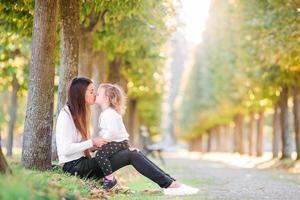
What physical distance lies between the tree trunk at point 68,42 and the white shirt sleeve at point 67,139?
2117mm

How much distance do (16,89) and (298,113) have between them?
1220cm

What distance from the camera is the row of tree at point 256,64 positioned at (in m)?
Result: 20.0

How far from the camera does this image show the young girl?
968 cm

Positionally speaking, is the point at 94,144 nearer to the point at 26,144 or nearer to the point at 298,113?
the point at 26,144

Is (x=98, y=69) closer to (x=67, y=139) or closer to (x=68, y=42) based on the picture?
(x=68, y=42)

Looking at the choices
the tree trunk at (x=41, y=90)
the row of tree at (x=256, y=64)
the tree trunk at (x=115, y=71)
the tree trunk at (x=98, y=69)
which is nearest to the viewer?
the tree trunk at (x=41, y=90)

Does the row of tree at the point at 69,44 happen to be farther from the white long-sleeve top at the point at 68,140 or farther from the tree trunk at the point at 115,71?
the white long-sleeve top at the point at 68,140

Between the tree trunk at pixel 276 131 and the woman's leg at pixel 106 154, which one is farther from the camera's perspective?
the tree trunk at pixel 276 131

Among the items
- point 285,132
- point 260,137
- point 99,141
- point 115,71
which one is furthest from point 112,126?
point 260,137

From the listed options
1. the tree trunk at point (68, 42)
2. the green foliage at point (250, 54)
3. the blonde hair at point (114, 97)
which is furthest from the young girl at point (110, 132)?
the green foliage at point (250, 54)

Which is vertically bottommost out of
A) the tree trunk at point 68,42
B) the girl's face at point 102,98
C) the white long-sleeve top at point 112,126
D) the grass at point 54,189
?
the grass at point 54,189

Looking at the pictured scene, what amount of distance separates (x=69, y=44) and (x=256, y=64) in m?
14.6

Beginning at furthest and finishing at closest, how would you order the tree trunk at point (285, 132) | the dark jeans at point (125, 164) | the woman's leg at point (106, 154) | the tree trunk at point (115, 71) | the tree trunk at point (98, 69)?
the tree trunk at point (285, 132)
the tree trunk at point (115, 71)
the tree trunk at point (98, 69)
the woman's leg at point (106, 154)
the dark jeans at point (125, 164)

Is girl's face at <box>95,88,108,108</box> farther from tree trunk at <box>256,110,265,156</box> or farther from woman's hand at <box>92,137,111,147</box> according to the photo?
tree trunk at <box>256,110,265,156</box>
